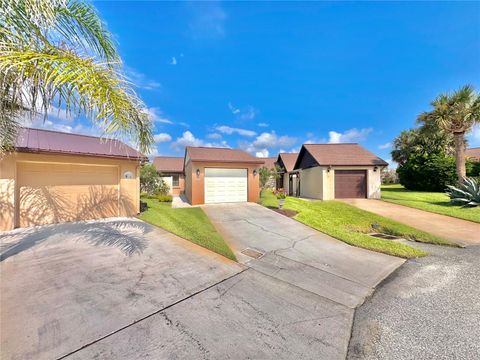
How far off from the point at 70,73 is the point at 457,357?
6.81 meters

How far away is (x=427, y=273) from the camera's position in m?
4.61

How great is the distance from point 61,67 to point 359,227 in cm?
→ 1090

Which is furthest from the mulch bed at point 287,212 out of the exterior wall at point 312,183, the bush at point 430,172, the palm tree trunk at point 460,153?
the bush at point 430,172

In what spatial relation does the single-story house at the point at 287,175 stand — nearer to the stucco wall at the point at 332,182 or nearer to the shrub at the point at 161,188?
the stucco wall at the point at 332,182

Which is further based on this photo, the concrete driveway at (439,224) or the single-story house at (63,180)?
the single-story house at (63,180)

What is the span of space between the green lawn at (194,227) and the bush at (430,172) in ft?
69.8

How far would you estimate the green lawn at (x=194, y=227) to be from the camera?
618 centimetres

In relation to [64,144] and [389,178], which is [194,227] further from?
[389,178]

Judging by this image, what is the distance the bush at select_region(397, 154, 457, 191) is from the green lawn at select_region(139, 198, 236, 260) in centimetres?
2127

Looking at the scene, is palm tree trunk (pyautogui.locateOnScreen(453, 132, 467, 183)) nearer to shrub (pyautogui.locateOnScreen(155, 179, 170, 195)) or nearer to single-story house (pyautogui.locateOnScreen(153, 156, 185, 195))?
shrub (pyautogui.locateOnScreen(155, 179, 170, 195))

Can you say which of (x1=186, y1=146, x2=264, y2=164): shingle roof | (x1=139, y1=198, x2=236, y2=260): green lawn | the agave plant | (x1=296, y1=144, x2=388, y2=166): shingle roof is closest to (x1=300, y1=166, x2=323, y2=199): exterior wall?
(x1=296, y1=144, x2=388, y2=166): shingle roof

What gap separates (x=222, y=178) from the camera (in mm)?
14250

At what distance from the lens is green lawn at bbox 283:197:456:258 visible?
20.3 feet

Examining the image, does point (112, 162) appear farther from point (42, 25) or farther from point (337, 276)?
point (337, 276)
